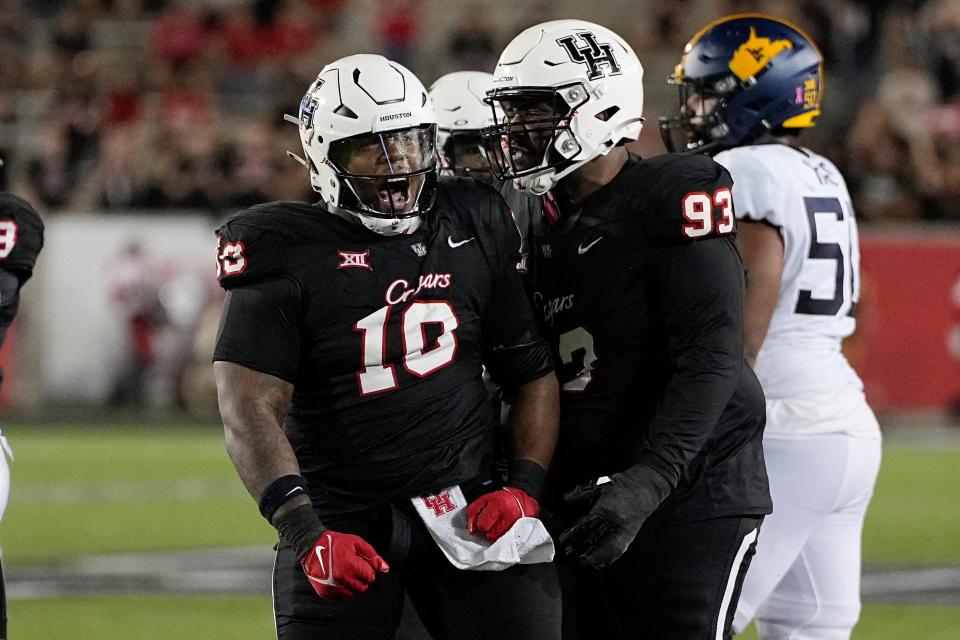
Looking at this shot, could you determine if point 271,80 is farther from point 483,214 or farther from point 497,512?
point 497,512

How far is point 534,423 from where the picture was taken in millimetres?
3682

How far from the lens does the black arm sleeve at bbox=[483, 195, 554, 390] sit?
368 cm

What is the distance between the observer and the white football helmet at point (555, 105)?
377cm

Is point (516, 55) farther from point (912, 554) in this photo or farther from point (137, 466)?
point (137, 466)

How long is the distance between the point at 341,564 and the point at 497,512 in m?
0.39

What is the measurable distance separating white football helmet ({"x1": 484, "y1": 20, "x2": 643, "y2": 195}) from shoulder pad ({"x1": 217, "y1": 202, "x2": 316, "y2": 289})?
56cm

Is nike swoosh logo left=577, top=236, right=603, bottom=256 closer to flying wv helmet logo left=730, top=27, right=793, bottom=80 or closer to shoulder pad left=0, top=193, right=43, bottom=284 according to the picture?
flying wv helmet logo left=730, top=27, right=793, bottom=80

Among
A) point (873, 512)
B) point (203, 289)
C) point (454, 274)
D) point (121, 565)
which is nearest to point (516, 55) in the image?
point (454, 274)

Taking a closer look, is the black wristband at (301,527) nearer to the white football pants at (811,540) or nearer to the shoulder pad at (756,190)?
the white football pants at (811,540)

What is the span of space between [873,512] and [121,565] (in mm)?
4579

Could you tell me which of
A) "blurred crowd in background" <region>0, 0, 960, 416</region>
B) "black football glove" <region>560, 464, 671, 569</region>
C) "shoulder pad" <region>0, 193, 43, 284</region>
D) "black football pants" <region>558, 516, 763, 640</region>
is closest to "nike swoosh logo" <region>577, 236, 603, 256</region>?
"black football glove" <region>560, 464, 671, 569</region>

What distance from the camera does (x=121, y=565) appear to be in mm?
8266

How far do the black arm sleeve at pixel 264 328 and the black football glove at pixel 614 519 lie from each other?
72 centimetres

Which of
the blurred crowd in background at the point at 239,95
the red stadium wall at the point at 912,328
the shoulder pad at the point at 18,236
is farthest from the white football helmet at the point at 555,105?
the red stadium wall at the point at 912,328
